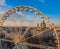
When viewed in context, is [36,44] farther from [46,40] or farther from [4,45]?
[4,45]

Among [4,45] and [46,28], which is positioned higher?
[46,28]

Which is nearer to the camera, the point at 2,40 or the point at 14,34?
the point at 14,34

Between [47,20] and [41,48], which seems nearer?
[47,20]

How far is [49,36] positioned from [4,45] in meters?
1.13

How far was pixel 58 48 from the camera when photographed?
491 cm

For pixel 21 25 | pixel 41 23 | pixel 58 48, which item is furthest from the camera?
pixel 41 23

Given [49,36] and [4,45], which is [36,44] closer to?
[49,36]

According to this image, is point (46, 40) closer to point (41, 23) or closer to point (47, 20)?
point (41, 23)

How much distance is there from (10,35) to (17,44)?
20.9 inches

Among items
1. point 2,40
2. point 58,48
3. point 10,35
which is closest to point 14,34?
point 10,35

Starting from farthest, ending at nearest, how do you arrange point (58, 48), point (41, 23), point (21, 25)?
1. point (41, 23)
2. point (21, 25)
3. point (58, 48)

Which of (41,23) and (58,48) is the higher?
(41,23)

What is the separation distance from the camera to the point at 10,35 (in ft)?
17.9

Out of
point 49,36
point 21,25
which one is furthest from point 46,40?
point 21,25
